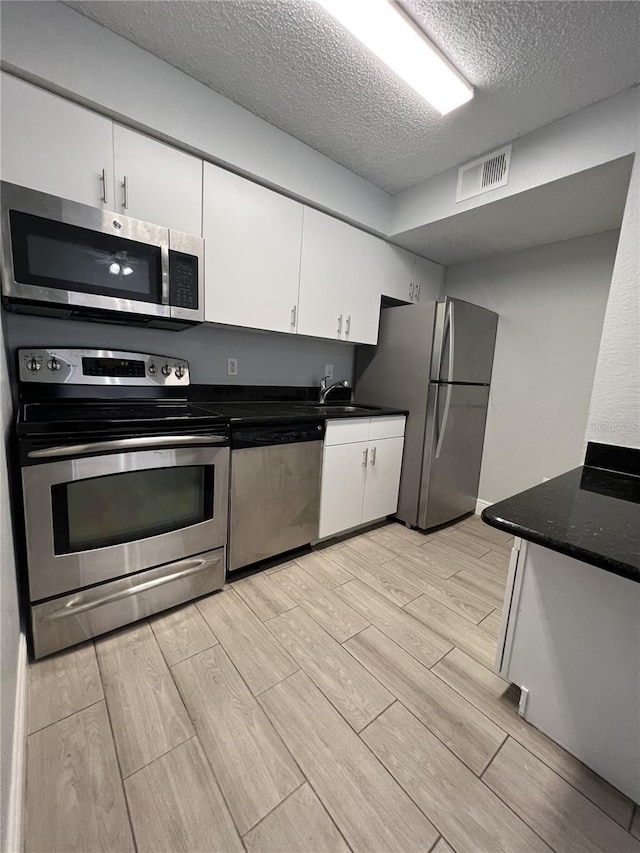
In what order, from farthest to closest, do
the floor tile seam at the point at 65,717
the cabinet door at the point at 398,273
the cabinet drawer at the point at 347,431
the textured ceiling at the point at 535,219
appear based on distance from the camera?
the cabinet door at the point at 398,273 → the cabinet drawer at the point at 347,431 → the textured ceiling at the point at 535,219 → the floor tile seam at the point at 65,717

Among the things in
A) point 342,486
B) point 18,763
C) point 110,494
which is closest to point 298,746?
point 18,763

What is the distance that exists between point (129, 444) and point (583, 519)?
1.54 m

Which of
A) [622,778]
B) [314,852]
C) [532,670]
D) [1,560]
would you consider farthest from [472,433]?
[1,560]

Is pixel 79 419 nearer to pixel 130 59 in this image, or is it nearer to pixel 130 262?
pixel 130 262

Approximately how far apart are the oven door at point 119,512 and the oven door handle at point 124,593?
5cm

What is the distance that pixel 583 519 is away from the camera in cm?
88

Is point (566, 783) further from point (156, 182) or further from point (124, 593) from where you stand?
point (156, 182)

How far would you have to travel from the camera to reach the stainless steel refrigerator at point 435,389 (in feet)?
7.99

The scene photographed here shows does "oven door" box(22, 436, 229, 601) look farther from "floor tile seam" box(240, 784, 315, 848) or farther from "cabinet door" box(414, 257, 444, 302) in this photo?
"cabinet door" box(414, 257, 444, 302)

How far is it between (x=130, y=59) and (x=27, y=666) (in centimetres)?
249

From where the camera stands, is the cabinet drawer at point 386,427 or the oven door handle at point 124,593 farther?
the cabinet drawer at point 386,427

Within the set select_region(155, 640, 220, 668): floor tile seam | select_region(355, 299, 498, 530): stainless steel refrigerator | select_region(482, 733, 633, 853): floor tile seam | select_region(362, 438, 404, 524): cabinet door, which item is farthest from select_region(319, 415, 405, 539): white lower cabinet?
select_region(482, 733, 633, 853): floor tile seam

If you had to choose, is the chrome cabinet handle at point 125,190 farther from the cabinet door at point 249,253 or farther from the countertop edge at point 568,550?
the countertop edge at point 568,550

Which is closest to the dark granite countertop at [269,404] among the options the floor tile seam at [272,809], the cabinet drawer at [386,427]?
the cabinet drawer at [386,427]
